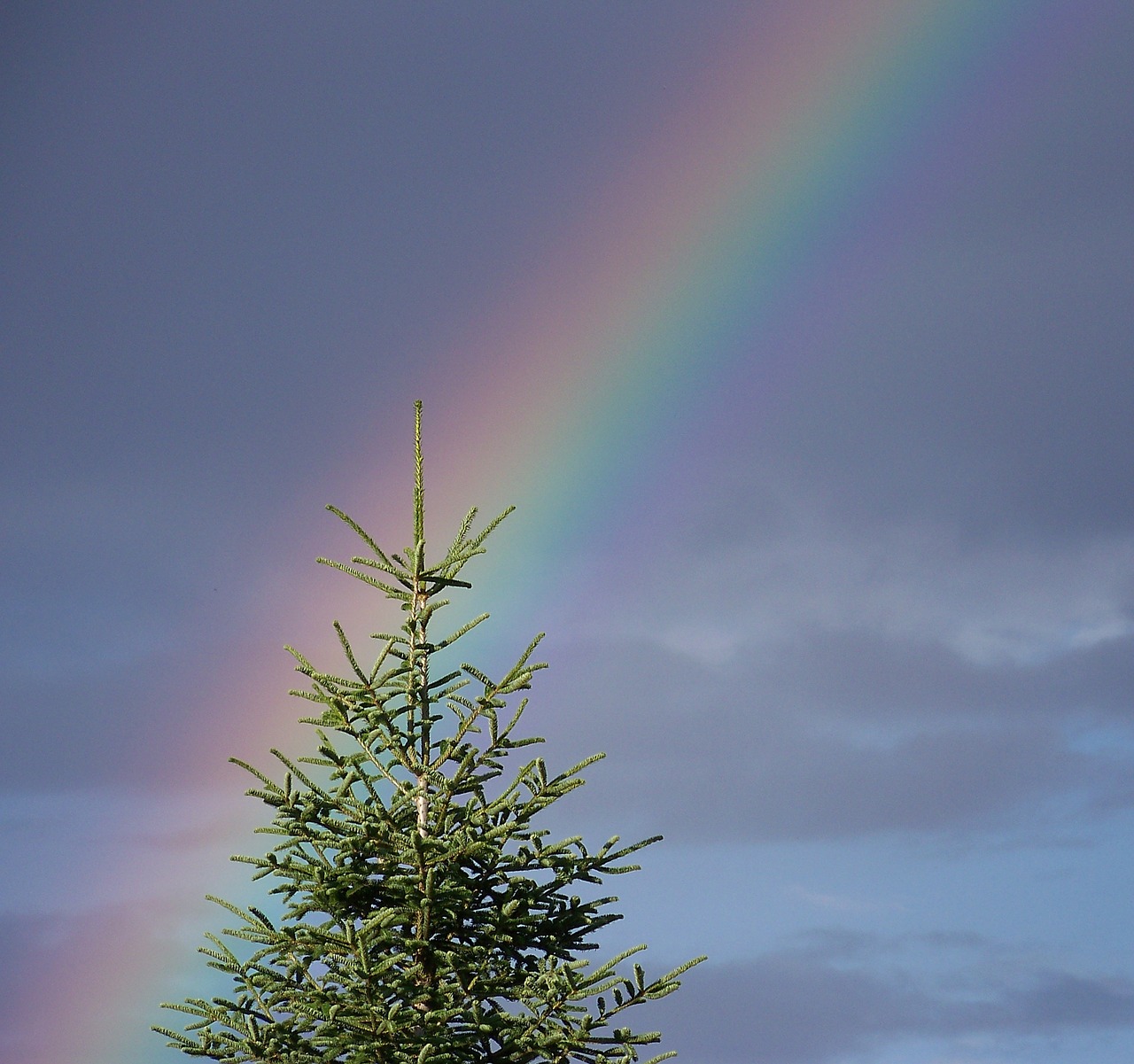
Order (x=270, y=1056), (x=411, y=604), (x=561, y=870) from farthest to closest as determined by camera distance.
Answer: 1. (x=411, y=604)
2. (x=561, y=870)
3. (x=270, y=1056)

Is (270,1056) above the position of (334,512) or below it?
below

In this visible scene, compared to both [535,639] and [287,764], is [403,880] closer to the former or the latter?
[287,764]

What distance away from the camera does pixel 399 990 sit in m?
10.2

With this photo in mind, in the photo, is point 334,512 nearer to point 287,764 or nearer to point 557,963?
point 287,764

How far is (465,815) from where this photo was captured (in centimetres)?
1100

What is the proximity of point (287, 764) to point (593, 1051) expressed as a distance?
3.17 m

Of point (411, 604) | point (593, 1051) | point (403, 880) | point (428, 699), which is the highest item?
point (411, 604)

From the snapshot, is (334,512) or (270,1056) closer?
(270,1056)

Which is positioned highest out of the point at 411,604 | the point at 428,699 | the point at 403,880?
the point at 411,604

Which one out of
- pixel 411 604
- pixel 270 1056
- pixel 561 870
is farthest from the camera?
pixel 411 604

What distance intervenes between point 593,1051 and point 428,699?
3.06m

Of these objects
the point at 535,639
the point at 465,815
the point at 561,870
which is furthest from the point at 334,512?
the point at 561,870

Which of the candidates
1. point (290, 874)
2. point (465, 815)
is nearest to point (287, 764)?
point (290, 874)

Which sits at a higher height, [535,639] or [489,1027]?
[535,639]
